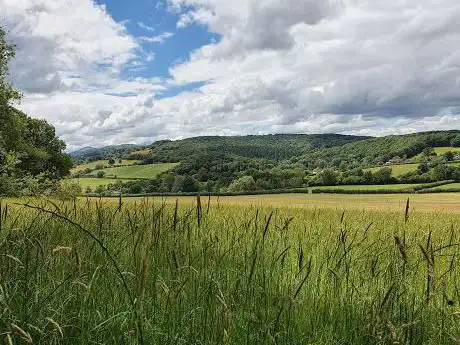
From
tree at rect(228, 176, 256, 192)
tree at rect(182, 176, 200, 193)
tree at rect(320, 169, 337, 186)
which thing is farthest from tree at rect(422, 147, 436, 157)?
tree at rect(182, 176, 200, 193)

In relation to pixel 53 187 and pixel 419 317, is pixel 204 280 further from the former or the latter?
pixel 53 187

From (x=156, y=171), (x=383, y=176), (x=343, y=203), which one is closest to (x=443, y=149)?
(x=383, y=176)

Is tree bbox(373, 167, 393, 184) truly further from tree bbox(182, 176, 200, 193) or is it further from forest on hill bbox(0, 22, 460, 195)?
tree bbox(182, 176, 200, 193)

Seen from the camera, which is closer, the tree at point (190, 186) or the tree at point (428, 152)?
the tree at point (190, 186)

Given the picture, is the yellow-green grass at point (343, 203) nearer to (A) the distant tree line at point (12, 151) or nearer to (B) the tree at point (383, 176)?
(A) the distant tree line at point (12, 151)

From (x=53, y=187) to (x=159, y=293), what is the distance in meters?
17.2

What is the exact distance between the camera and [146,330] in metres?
2.67

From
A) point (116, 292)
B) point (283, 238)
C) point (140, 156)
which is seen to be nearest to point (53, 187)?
point (283, 238)

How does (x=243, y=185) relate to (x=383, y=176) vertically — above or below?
below

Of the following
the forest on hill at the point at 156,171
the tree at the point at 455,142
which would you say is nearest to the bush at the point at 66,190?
the forest on hill at the point at 156,171

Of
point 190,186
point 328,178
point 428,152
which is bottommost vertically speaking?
point 190,186

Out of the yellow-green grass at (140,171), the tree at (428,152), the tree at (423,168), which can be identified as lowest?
the tree at (423,168)

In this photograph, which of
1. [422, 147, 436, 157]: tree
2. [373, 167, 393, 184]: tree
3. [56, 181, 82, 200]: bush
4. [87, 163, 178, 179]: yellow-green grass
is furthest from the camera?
[422, 147, 436, 157]: tree

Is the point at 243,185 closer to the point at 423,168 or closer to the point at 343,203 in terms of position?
the point at 343,203
